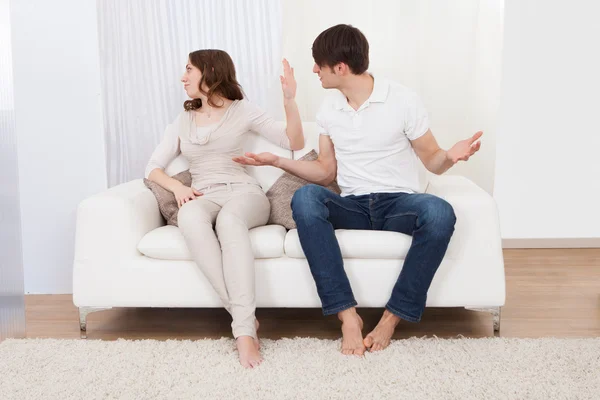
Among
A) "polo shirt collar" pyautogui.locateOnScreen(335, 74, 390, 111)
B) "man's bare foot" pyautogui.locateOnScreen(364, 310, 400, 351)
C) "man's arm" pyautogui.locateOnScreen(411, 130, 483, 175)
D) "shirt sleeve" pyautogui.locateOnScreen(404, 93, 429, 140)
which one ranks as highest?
"polo shirt collar" pyautogui.locateOnScreen(335, 74, 390, 111)

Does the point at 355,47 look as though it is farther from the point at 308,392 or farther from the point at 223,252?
the point at 308,392

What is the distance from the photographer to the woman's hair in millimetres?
2779

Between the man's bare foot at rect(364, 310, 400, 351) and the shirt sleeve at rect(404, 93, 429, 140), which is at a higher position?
the shirt sleeve at rect(404, 93, 429, 140)

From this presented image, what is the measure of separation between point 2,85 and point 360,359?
1.51 metres

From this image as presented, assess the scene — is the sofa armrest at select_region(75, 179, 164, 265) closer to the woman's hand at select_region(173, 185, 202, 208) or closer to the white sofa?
the white sofa

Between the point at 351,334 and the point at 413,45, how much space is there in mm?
1772

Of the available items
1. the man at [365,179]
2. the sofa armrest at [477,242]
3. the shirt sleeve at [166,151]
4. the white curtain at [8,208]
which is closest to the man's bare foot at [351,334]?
the man at [365,179]

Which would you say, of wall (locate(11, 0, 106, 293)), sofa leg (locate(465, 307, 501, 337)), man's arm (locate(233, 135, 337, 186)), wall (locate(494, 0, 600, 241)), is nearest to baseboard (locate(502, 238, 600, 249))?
wall (locate(494, 0, 600, 241))

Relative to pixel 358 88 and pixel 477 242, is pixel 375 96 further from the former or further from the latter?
pixel 477 242

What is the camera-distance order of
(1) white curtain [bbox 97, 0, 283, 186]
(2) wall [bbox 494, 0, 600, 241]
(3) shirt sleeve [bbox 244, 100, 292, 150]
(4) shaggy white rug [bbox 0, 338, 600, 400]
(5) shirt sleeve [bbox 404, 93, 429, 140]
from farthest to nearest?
1. (2) wall [bbox 494, 0, 600, 241]
2. (1) white curtain [bbox 97, 0, 283, 186]
3. (3) shirt sleeve [bbox 244, 100, 292, 150]
4. (5) shirt sleeve [bbox 404, 93, 429, 140]
5. (4) shaggy white rug [bbox 0, 338, 600, 400]

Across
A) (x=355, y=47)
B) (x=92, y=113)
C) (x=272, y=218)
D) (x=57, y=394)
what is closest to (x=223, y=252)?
(x=272, y=218)

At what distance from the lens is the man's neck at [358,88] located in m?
2.52

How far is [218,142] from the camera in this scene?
9.06 ft

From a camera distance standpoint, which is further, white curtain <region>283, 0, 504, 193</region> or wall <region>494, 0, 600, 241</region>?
wall <region>494, 0, 600, 241</region>
